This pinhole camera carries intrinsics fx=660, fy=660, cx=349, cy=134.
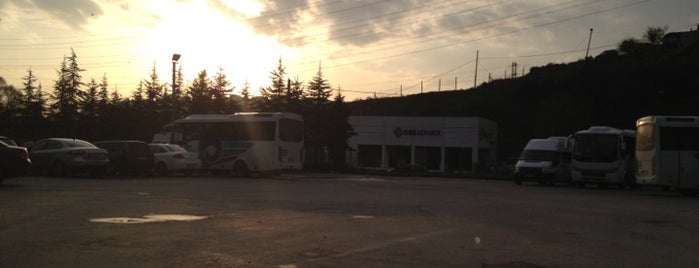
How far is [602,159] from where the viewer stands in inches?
1216

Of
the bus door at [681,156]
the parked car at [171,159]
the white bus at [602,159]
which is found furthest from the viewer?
the parked car at [171,159]

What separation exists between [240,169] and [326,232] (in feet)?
73.9

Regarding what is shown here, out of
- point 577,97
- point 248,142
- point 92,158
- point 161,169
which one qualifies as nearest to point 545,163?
point 248,142

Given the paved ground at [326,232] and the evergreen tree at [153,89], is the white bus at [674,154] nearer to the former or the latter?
the paved ground at [326,232]

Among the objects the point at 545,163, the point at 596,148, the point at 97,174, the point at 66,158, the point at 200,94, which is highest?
the point at 200,94

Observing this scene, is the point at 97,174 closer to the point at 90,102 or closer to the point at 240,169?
the point at 240,169

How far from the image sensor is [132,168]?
28922 millimetres

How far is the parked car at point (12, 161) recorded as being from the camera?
1903 centimetres

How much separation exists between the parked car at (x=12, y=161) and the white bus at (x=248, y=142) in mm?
14019

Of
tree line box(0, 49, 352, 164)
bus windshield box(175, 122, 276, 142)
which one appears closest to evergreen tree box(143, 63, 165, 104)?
tree line box(0, 49, 352, 164)

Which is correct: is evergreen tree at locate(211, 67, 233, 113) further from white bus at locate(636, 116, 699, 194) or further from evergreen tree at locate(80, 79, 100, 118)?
white bus at locate(636, 116, 699, 194)

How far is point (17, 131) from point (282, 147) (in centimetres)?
2721

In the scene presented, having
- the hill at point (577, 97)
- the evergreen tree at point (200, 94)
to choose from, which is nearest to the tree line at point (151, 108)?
the evergreen tree at point (200, 94)

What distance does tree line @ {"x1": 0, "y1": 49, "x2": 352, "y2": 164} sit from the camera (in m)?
49.2
